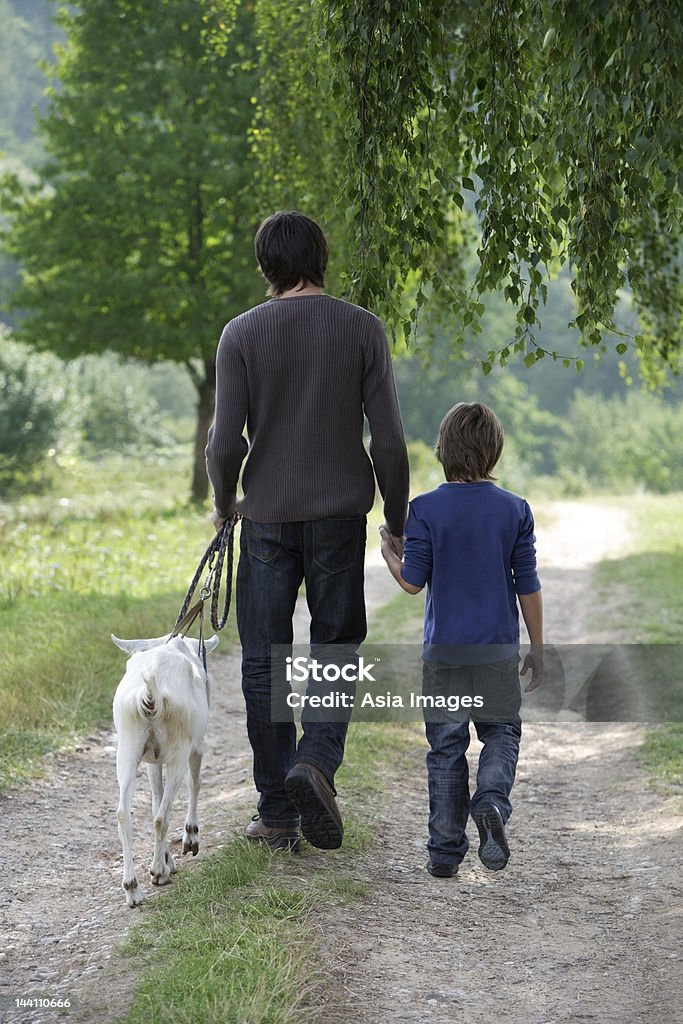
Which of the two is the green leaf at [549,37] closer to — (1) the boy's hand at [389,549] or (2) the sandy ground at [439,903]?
(1) the boy's hand at [389,549]

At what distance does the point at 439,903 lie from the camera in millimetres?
4234

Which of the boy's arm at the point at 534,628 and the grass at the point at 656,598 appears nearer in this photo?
the boy's arm at the point at 534,628

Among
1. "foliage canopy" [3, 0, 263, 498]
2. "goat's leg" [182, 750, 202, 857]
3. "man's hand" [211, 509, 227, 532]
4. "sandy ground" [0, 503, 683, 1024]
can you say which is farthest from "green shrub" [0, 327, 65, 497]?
"man's hand" [211, 509, 227, 532]

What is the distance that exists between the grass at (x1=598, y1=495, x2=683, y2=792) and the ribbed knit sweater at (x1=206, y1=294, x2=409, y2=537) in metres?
2.78

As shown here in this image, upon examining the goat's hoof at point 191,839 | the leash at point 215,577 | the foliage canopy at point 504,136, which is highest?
the foliage canopy at point 504,136

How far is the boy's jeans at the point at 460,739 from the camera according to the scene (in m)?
4.28

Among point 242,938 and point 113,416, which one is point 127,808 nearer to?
point 242,938

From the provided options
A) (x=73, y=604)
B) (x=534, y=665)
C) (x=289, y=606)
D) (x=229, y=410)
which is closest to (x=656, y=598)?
(x=73, y=604)

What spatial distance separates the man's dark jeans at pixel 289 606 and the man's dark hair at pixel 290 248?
35.6 inches

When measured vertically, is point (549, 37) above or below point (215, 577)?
above

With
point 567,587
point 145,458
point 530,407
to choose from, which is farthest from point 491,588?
point 530,407

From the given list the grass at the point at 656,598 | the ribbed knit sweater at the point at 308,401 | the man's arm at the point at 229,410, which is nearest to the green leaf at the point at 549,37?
the ribbed knit sweater at the point at 308,401

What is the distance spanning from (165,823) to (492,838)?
1.16 metres

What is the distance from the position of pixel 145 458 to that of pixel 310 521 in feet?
113
